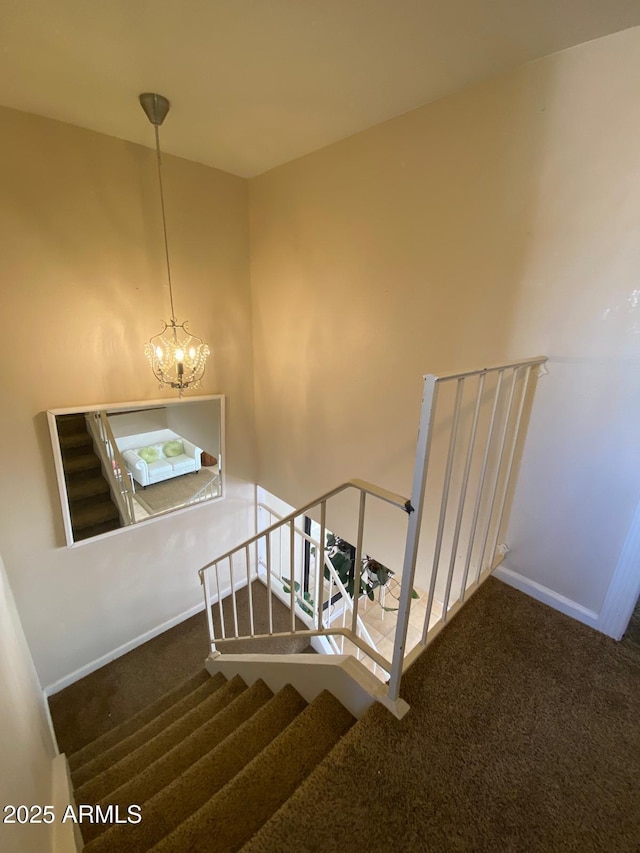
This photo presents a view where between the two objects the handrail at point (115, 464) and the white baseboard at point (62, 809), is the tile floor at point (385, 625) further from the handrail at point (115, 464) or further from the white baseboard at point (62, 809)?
the handrail at point (115, 464)

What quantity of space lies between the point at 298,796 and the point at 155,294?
2.67 meters

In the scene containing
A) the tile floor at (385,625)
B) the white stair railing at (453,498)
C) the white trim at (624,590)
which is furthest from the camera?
the tile floor at (385,625)

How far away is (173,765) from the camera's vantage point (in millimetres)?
1497

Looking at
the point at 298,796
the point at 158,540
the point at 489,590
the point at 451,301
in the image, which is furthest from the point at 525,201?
the point at 158,540

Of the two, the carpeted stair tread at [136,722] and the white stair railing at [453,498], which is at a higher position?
the white stair railing at [453,498]

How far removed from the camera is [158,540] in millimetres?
2844

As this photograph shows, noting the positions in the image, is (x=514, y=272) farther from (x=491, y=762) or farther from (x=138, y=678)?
(x=138, y=678)

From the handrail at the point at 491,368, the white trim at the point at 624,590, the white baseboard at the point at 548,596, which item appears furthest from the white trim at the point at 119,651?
the handrail at the point at 491,368

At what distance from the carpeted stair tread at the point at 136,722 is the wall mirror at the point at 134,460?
1253mm

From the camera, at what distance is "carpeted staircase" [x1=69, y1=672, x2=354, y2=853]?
1.02m

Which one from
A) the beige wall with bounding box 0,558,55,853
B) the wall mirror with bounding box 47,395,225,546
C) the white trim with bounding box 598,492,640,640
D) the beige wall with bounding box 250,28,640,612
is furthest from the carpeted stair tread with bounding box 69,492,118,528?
the white trim with bounding box 598,492,640,640

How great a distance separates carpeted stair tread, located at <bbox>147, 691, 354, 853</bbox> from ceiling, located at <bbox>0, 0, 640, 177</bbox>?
96.1 inches

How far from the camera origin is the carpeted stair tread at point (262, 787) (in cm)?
97

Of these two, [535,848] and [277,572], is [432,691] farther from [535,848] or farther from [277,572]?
[277,572]
